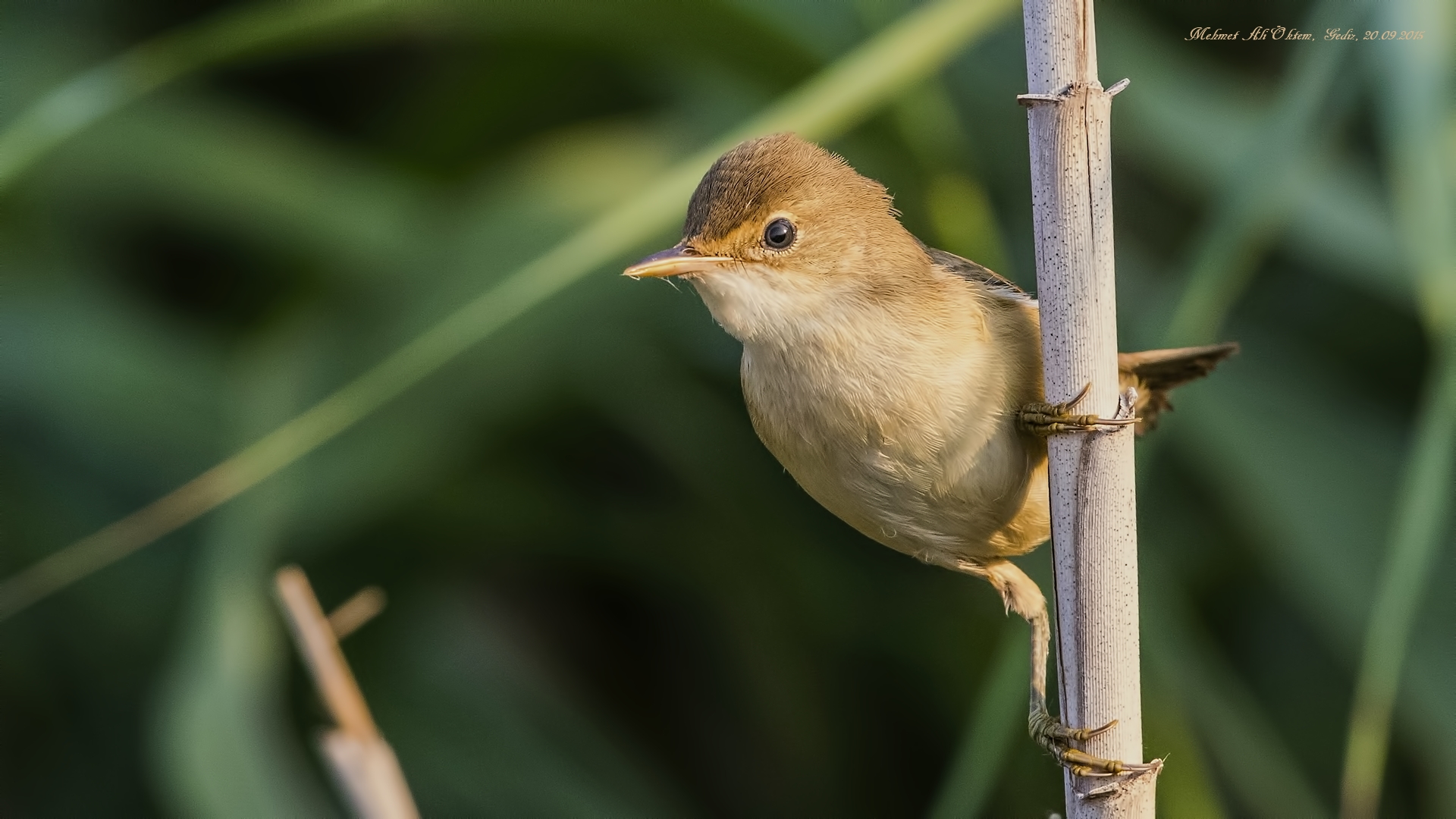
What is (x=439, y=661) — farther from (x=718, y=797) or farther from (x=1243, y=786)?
(x=1243, y=786)

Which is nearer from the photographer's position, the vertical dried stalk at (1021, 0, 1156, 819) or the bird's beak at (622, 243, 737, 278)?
the vertical dried stalk at (1021, 0, 1156, 819)

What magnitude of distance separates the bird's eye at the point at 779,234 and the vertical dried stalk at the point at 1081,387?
0.43 metres

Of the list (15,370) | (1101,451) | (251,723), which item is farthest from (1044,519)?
(15,370)

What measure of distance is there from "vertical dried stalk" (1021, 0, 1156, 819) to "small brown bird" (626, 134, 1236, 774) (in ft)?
0.44

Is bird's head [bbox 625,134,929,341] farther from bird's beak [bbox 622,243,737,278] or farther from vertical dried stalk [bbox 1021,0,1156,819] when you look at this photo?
vertical dried stalk [bbox 1021,0,1156,819]

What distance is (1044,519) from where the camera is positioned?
62.2 inches

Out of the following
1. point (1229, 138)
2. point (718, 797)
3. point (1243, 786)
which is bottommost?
point (1243, 786)

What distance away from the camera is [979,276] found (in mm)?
1613

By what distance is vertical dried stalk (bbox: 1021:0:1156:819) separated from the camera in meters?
1.04

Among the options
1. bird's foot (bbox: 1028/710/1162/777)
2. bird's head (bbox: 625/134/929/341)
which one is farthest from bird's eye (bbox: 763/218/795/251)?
bird's foot (bbox: 1028/710/1162/777)

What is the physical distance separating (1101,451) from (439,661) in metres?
1.77

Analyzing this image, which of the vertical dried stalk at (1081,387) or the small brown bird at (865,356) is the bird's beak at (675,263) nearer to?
the small brown bird at (865,356)

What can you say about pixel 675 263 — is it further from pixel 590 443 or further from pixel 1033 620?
pixel 590 443

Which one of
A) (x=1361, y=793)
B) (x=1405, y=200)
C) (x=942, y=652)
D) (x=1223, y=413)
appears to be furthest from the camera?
(x=942, y=652)
